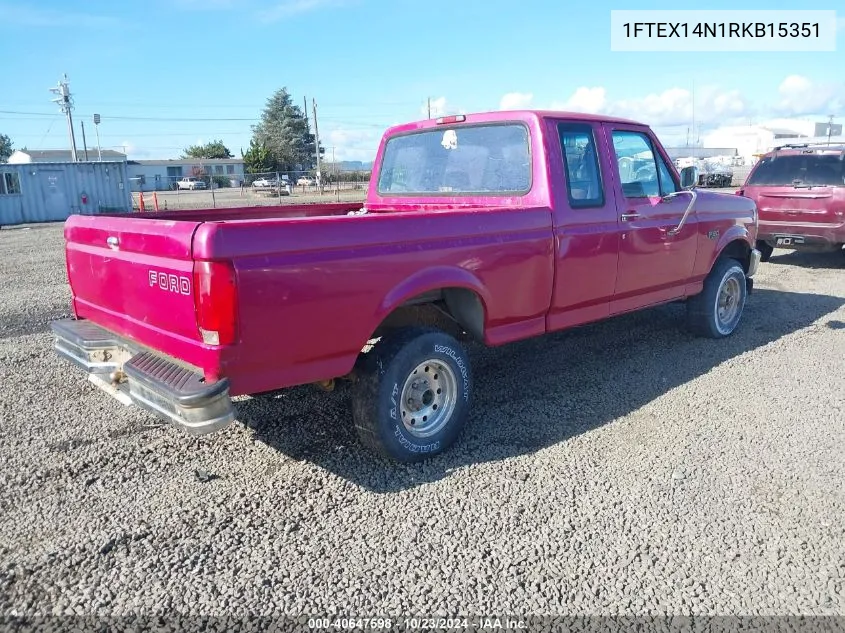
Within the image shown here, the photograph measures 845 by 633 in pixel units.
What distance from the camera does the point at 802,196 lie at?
10117 mm

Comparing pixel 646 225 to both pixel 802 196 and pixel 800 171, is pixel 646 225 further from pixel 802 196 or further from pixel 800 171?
pixel 800 171

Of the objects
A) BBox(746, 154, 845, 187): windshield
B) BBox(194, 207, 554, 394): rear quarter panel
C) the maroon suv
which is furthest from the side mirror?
BBox(746, 154, 845, 187): windshield

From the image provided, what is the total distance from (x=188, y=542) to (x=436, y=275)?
1872mm

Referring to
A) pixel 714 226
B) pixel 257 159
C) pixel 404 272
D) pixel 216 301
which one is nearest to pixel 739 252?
pixel 714 226

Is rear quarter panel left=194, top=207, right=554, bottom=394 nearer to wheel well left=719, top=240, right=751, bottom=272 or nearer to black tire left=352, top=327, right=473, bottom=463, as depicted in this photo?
black tire left=352, top=327, right=473, bottom=463

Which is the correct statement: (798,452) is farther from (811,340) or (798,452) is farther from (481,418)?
(811,340)

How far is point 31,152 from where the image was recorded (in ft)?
297

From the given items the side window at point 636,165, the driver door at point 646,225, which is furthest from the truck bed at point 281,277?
the side window at point 636,165

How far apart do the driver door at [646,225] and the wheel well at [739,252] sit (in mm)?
899

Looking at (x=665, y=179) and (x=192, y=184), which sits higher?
(x=192, y=184)

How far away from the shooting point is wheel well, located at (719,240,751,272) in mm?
6512

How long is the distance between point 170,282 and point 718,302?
532cm

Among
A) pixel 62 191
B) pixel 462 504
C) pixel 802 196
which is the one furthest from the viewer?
pixel 62 191

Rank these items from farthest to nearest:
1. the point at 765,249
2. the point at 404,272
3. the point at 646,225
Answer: the point at 765,249 → the point at 646,225 → the point at 404,272
